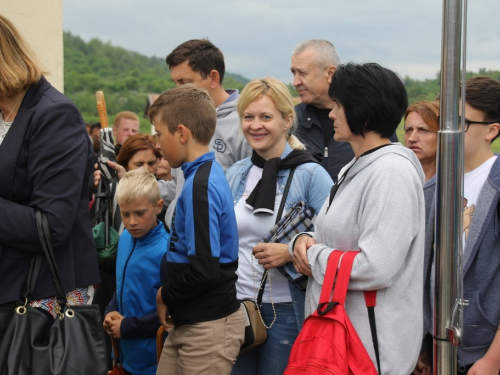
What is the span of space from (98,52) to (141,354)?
59.2ft

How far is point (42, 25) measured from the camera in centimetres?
645

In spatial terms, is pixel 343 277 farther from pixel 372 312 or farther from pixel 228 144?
pixel 228 144

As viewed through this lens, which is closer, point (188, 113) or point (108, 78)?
point (188, 113)

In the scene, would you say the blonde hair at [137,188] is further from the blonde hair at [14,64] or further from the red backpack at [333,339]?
the red backpack at [333,339]

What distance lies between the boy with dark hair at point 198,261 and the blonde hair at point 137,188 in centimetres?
105

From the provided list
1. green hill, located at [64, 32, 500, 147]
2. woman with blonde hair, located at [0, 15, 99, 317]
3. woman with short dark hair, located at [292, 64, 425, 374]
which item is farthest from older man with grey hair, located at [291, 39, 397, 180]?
green hill, located at [64, 32, 500, 147]

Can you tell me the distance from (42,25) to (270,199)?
437 centimetres

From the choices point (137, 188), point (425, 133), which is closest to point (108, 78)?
point (137, 188)

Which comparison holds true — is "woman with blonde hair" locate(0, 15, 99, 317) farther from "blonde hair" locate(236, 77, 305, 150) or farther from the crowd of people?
"blonde hair" locate(236, 77, 305, 150)

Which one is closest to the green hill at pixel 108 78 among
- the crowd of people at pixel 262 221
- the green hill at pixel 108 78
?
the green hill at pixel 108 78

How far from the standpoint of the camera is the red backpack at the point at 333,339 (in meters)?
2.21

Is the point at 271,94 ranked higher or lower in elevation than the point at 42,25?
lower

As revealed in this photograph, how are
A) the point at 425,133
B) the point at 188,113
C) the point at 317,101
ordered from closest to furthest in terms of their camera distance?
the point at 188,113 < the point at 425,133 < the point at 317,101

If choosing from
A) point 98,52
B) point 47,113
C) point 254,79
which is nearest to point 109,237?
point 254,79
